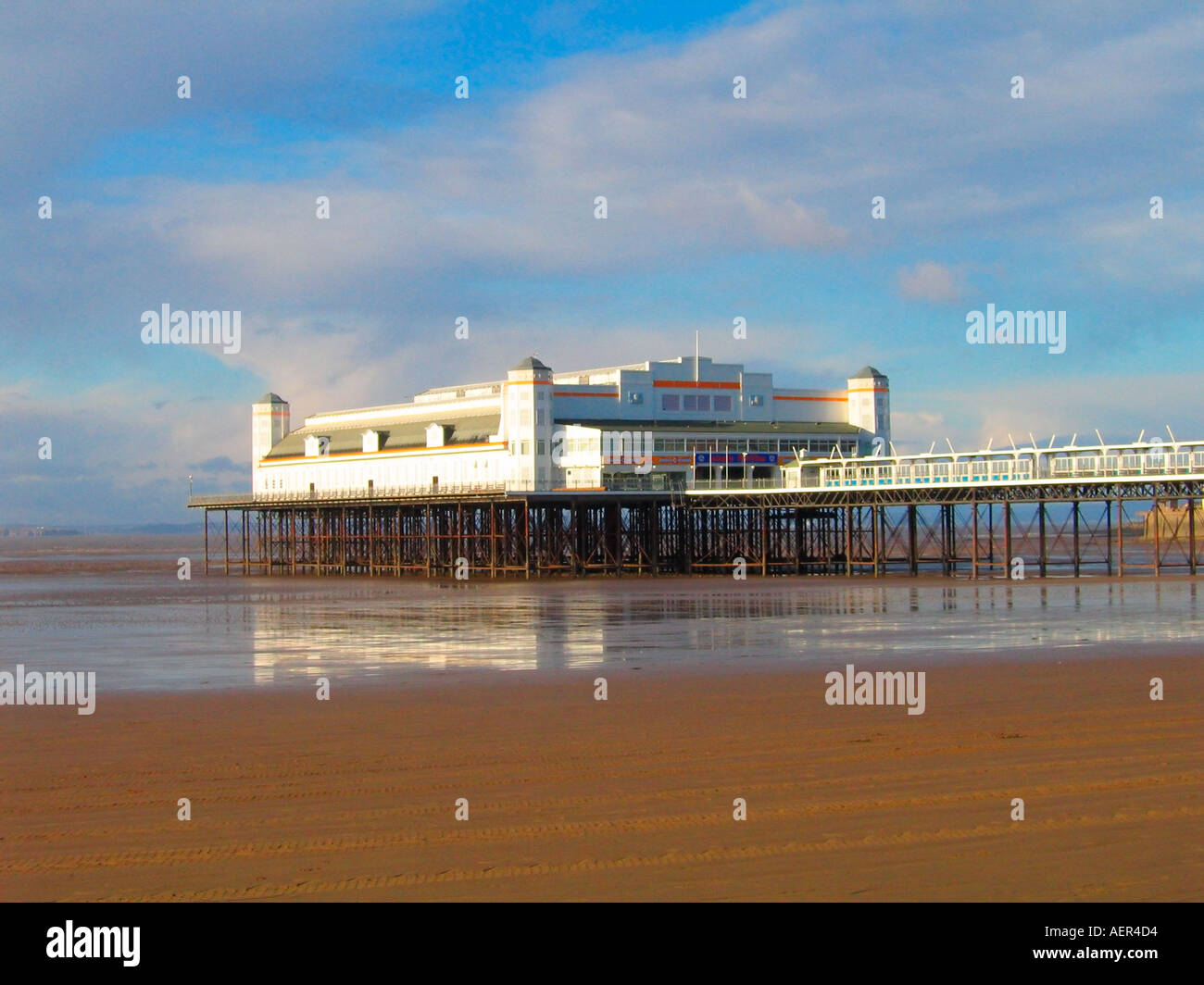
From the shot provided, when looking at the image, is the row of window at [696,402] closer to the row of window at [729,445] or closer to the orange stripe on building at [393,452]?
the row of window at [729,445]

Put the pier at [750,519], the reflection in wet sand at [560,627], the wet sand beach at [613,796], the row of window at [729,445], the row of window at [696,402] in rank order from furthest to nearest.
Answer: the row of window at [696,402], the row of window at [729,445], the pier at [750,519], the reflection in wet sand at [560,627], the wet sand beach at [613,796]

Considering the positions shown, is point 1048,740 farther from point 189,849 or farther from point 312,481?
point 312,481

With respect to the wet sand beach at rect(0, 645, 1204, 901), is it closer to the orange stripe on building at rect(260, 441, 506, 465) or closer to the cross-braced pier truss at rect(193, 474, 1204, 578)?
the cross-braced pier truss at rect(193, 474, 1204, 578)

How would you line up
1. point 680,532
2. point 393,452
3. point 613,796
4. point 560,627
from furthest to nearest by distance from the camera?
point 393,452 < point 680,532 < point 560,627 < point 613,796

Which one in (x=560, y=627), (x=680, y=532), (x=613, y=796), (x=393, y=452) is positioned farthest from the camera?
(x=393, y=452)

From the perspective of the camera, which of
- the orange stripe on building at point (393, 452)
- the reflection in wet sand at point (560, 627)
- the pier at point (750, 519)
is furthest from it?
the orange stripe on building at point (393, 452)

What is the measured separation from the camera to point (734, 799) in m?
11.0

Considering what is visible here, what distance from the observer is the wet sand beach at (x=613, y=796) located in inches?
345

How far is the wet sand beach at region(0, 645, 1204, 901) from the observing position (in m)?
8.77

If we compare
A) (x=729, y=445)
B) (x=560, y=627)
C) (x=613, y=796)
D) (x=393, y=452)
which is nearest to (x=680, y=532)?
(x=729, y=445)

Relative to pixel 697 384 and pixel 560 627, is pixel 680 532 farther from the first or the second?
pixel 560 627

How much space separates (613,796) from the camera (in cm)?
1134

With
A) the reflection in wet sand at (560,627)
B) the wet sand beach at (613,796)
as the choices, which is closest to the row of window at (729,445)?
the reflection in wet sand at (560,627)

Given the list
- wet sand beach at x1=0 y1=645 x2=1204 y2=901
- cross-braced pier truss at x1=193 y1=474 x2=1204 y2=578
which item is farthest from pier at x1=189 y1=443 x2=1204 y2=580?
wet sand beach at x1=0 y1=645 x2=1204 y2=901
